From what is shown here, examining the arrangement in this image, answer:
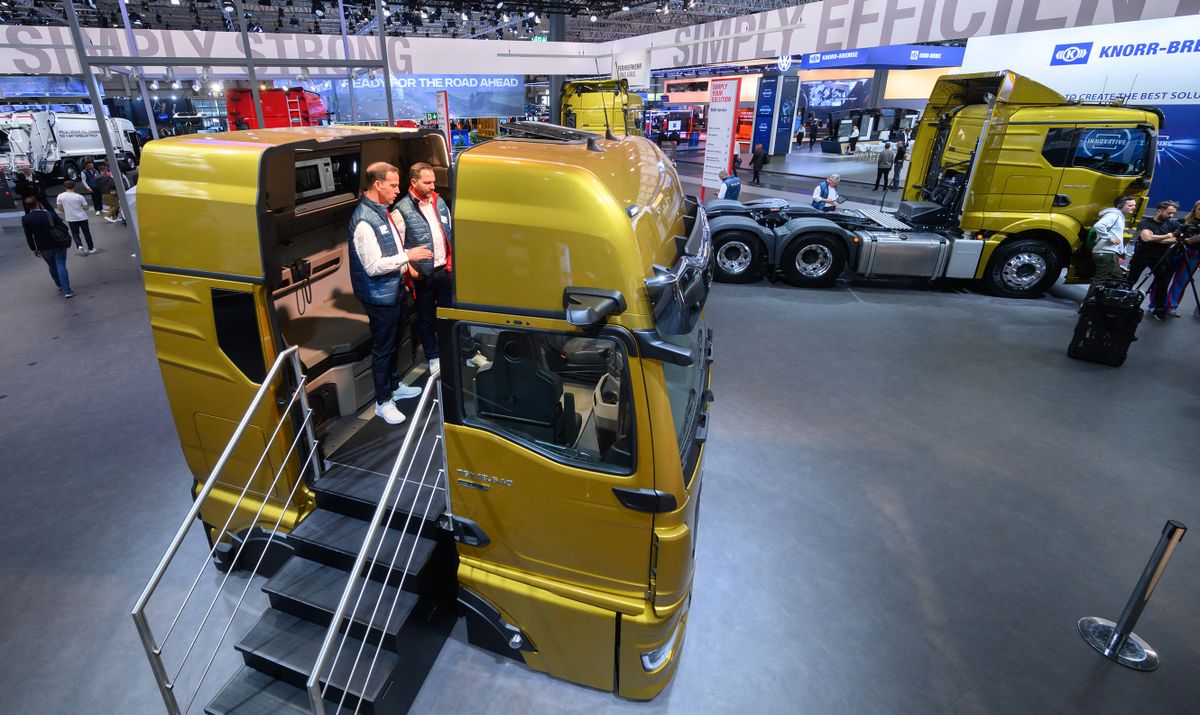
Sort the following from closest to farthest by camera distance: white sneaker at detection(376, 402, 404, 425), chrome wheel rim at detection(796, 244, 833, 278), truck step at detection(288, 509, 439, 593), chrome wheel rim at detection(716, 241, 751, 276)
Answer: truck step at detection(288, 509, 439, 593), white sneaker at detection(376, 402, 404, 425), chrome wheel rim at detection(796, 244, 833, 278), chrome wheel rim at detection(716, 241, 751, 276)

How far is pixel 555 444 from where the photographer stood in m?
2.76

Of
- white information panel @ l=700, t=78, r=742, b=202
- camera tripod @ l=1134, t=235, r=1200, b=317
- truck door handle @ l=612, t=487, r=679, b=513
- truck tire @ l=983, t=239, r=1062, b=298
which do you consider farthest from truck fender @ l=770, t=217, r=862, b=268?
truck door handle @ l=612, t=487, r=679, b=513

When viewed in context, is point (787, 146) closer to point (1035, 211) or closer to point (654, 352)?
point (1035, 211)

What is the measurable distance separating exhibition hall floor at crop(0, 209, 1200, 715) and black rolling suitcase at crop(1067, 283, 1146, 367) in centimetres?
22

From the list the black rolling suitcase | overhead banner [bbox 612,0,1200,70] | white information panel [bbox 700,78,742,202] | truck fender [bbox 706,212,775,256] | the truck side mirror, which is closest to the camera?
the truck side mirror

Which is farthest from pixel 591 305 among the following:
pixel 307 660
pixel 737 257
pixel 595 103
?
pixel 595 103

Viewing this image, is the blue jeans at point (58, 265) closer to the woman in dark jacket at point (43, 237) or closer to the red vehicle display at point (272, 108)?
the woman in dark jacket at point (43, 237)

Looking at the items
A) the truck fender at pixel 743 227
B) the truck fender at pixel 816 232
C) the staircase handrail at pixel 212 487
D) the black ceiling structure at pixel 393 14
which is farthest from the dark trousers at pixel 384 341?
the black ceiling structure at pixel 393 14

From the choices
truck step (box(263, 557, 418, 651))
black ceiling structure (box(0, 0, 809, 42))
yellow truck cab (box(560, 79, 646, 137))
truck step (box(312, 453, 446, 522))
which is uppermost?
black ceiling structure (box(0, 0, 809, 42))

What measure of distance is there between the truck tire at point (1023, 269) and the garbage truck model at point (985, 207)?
2cm

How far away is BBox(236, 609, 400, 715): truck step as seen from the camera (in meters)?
2.83

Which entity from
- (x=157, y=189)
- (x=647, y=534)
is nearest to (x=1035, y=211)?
(x=647, y=534)

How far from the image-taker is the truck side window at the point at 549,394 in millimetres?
2637

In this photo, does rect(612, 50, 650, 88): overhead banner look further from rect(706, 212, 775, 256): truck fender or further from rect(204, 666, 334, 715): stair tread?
rect(204, 666, 334, 715): stair tread
